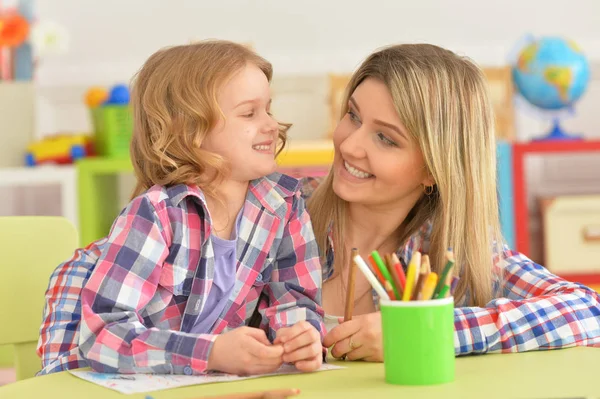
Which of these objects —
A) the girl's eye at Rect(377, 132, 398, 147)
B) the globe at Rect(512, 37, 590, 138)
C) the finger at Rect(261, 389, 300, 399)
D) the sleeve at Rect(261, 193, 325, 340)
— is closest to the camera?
the finger at Rect(261, 389, 300, 399)

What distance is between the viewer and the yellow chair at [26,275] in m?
1.45

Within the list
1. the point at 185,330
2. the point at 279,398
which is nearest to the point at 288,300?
the point at 185,330

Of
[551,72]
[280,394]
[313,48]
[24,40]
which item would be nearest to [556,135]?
[551,72]

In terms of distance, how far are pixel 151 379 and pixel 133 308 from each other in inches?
4.6

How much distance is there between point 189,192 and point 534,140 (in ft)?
7.32

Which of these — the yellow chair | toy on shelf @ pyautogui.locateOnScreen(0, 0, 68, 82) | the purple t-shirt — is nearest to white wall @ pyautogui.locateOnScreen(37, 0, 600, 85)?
toy on shelf @ pyautogui.locateOnScreen(0, 0, 68, 82)

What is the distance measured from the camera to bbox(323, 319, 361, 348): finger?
1107 mm

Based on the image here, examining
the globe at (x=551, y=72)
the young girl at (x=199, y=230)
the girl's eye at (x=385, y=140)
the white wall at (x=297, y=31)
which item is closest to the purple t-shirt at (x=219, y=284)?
the young girl at (x=199, y=230)

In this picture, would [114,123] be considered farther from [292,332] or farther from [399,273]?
[399,273]

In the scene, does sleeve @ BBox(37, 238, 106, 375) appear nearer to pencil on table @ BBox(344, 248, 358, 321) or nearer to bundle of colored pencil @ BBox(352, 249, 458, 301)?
pencil on table @ BBox(344, 248, 358, 321)

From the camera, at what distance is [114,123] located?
316 centimetres

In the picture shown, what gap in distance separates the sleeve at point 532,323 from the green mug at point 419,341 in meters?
0.18

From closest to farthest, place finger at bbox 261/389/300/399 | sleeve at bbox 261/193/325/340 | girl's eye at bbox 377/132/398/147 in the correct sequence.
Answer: finger at bbox 261/389/300/399 → sleeve at bbox 261/193/325/340 → girl's eye at bbox 377/132/398/147

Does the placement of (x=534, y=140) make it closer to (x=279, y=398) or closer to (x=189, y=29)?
(x=189, y=29)
